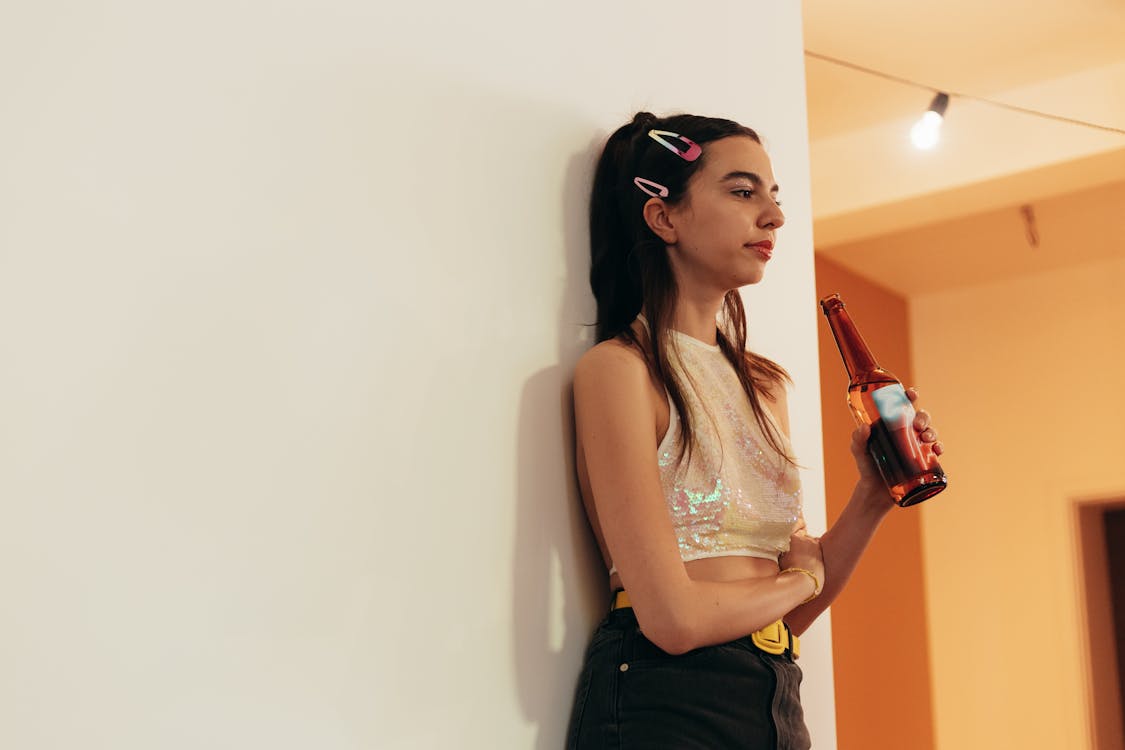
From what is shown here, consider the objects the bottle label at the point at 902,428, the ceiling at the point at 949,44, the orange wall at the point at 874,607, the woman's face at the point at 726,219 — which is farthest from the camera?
the orange wall at the point at 874,607

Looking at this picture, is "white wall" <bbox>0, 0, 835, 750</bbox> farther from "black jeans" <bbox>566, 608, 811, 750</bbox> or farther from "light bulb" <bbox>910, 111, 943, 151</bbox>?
"light bulb" <bbox>910, 111, 943, 151</bbox>

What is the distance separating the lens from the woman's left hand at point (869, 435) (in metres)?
1.31

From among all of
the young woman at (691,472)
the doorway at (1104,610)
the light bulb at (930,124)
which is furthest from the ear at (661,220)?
the doorway at (1104,610)

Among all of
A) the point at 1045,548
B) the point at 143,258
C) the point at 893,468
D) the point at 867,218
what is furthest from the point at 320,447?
the point at 1045,548

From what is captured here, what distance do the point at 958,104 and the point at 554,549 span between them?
2900 mm

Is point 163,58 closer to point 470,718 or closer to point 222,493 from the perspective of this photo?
point 222,493

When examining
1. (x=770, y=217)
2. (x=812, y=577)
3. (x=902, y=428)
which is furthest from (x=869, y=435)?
(x=770, y=217)

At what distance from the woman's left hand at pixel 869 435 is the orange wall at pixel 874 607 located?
8.72 ft

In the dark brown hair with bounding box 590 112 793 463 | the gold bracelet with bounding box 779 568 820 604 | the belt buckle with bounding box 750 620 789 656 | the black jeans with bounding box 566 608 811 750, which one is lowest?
the black jeans with bounding box 566 608 811 750

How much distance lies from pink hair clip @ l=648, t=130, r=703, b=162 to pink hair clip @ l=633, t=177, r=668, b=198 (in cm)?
4

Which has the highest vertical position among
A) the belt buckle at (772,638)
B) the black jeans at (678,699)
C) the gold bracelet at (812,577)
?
the gold bracelet at (812,577)

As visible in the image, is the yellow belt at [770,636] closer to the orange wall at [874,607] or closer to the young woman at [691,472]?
the young woman at [691,472]

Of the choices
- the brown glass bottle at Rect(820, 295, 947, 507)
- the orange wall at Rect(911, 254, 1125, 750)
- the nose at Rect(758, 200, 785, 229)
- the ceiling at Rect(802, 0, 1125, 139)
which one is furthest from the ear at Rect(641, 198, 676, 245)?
the orange wall at Rect(911, 254, 1125, 750)

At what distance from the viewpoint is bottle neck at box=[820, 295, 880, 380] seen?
1438 mm
